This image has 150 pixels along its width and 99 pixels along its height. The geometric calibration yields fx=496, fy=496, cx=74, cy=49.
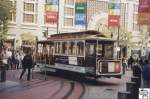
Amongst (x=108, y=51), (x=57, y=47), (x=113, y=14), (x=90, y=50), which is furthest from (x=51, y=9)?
(x=90, y=50)

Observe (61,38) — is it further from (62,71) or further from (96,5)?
(96,5)

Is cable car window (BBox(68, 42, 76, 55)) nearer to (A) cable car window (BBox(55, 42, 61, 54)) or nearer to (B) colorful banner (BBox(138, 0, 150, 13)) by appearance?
(A) cable car window (BBox(55, 42, 61, 54))

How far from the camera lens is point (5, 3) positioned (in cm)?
4156

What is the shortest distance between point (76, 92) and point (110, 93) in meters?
1.57

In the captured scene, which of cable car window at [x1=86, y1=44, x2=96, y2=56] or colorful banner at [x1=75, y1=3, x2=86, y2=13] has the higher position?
colorful banner at [x1=75, y1=3, x2=86, y2=13]

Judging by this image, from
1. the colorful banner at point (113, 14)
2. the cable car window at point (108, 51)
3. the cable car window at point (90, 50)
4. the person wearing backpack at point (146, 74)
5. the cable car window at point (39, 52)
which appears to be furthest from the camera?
the colorful banner at point (113, 14)

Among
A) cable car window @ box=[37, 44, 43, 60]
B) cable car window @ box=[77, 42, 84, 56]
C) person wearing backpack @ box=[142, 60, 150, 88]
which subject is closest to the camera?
person wearing backpack @ box=[142, 60, 150, 88]

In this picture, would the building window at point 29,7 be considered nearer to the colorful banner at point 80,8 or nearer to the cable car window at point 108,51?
the colorful banner at point 80,8

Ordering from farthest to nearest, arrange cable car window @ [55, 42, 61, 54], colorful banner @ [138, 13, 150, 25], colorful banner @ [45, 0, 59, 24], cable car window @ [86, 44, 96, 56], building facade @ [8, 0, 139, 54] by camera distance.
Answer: building facade @ [8, 0, 139, 54] → colorful banner @ [45, 0, 59, 24] → cable car window @ [55, 42, 61, 54] → cable car window @ [86, 44, 96, 56] → colorful banner @ [138, 13, 150, 25]

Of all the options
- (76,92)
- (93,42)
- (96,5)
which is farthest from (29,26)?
(76,92)

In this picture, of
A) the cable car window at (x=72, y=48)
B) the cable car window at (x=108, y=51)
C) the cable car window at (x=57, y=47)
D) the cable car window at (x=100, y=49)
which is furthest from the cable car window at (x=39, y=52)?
the cable car window at (x=100, y=49)

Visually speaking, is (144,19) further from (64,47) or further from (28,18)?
(28,18)

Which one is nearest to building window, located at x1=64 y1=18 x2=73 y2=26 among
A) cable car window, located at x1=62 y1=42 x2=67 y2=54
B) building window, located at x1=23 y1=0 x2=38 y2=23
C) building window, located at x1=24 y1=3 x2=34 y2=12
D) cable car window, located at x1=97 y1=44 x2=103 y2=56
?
building window, located at x1=23 y1=0 x2=38 y2=23

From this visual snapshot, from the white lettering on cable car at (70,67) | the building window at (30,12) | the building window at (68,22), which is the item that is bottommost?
the white lettering on cable car at (70,67)
